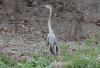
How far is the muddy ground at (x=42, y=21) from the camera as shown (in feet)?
53.0

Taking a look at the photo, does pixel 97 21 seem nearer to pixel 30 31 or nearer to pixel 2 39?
pixel 30 31

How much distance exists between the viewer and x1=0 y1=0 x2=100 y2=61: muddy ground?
16153mm

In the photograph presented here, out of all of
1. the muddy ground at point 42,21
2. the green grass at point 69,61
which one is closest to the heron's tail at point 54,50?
the green grass at point 69,61

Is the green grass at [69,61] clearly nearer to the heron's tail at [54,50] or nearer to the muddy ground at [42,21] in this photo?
the heron's tail at [54,50]

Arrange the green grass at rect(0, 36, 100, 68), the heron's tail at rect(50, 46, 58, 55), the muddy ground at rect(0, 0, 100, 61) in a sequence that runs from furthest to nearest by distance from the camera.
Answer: the muddy ground at rect(0, 0, 100, 61) < the heron's tail at rect(50, 46, 58, 55) < the green grass at rect(0, 36, 100, 68)

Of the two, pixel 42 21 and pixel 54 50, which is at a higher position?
pixel 54 50

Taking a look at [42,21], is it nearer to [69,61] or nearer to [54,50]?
[54,50]

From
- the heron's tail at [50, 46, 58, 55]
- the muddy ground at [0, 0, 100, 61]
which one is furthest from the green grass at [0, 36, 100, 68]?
the muddy ground at [0, 0, 100, 61]

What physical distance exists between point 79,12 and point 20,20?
273cm

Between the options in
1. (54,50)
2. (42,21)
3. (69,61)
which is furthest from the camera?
(42,21)

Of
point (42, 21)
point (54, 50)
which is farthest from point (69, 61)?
point (42, 21)

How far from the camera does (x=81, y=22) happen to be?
62.1 ft

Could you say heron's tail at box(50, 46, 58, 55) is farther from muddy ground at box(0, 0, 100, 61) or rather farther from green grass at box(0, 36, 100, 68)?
muddy ground at box(0, 0, 100, 61)

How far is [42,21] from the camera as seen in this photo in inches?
738
